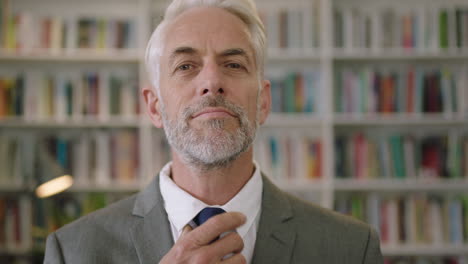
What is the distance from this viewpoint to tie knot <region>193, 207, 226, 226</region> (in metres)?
1.17

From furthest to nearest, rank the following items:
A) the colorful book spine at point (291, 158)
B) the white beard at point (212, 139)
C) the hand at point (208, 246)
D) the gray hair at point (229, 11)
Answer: the colorful book spine at point (291, 158) < the gray hair at point (229, 11) < the white beard at point (212, 139) < the hand at point (208, 246)

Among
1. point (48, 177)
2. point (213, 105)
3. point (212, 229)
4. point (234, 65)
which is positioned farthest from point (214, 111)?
point (48, 177)

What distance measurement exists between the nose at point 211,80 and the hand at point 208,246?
0.31m

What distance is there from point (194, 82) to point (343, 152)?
2.19 meters

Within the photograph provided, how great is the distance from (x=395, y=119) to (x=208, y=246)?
8.01 ft

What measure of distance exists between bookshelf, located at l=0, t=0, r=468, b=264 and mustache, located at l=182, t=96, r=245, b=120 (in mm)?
2002

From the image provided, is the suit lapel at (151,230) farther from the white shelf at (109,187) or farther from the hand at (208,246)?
the white shelf at (109,187)

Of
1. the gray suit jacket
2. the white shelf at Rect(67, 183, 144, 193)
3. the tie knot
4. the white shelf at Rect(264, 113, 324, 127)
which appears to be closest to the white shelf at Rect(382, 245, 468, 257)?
the white shelf at Rect(264, 113, 324, 127)

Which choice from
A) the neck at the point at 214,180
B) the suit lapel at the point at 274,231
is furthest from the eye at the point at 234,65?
the suit lapel at the point at 274,231

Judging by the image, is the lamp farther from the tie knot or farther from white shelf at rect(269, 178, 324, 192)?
white shelf at rect(269, 178, 324, 192)

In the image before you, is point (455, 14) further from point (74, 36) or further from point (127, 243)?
point (127, 243)

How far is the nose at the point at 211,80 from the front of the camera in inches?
45.6

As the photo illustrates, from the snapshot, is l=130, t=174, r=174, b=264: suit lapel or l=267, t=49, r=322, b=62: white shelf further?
l=267, t=49, r=322, b=62: white shelf

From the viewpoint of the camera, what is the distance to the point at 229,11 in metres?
1.29
